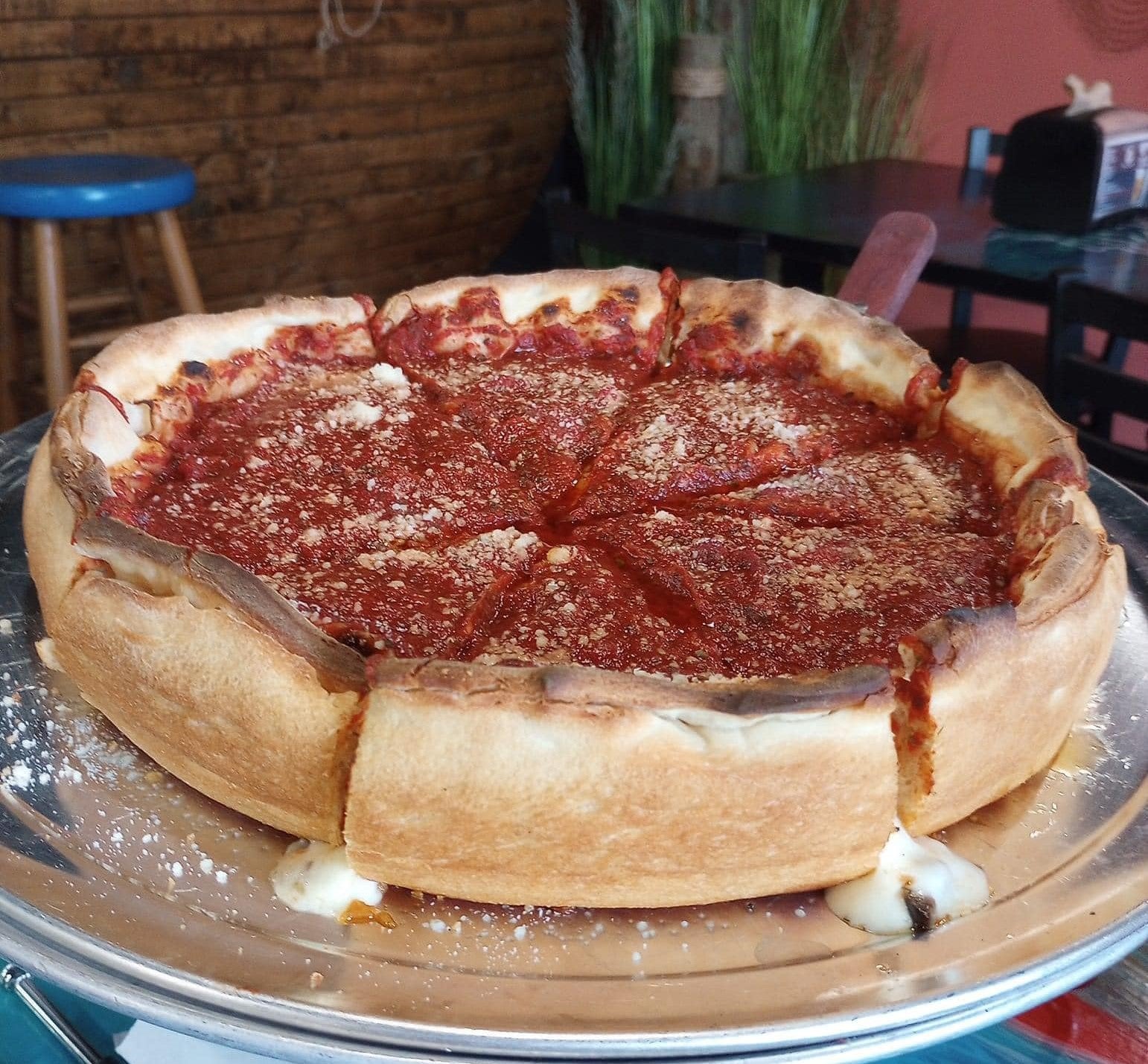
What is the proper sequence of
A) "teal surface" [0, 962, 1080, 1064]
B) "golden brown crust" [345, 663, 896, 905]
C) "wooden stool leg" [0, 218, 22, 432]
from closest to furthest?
"golden brown crust" [345, 663, 896, 905]
"teal surface" [0, 962, 1080, 1064]
"wooden stool leg" [0, 218, 22, 432]

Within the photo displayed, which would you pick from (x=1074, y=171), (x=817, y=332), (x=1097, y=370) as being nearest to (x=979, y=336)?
(x=1074, y=171)

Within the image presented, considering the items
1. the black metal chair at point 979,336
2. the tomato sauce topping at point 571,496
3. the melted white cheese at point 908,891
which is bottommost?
the black metal chair at point 979,336

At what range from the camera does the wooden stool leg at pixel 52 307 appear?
10.2 feet

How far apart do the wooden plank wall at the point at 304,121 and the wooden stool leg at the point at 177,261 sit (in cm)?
92

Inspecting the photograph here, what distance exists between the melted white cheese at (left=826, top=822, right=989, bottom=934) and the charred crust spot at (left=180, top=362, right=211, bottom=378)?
1.31 metres

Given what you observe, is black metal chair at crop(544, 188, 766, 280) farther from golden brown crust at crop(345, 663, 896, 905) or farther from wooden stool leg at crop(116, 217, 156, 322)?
golden brown crust at crop(345, 663, 896, 905)

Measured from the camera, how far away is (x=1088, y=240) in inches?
135

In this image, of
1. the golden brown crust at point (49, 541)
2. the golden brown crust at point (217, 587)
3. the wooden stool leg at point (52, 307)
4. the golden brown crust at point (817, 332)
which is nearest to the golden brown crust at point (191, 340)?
the golden brown crust at point (49, 541)

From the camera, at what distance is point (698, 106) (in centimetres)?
505

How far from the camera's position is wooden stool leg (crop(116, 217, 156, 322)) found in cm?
363

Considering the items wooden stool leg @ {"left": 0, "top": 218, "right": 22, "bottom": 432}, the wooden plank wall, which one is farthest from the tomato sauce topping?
the wooden plank wall

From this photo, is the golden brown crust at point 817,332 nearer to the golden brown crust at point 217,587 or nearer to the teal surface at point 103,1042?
the teal surface at point 103,1042

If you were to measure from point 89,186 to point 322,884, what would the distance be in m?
2.54

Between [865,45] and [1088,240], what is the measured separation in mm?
2242
